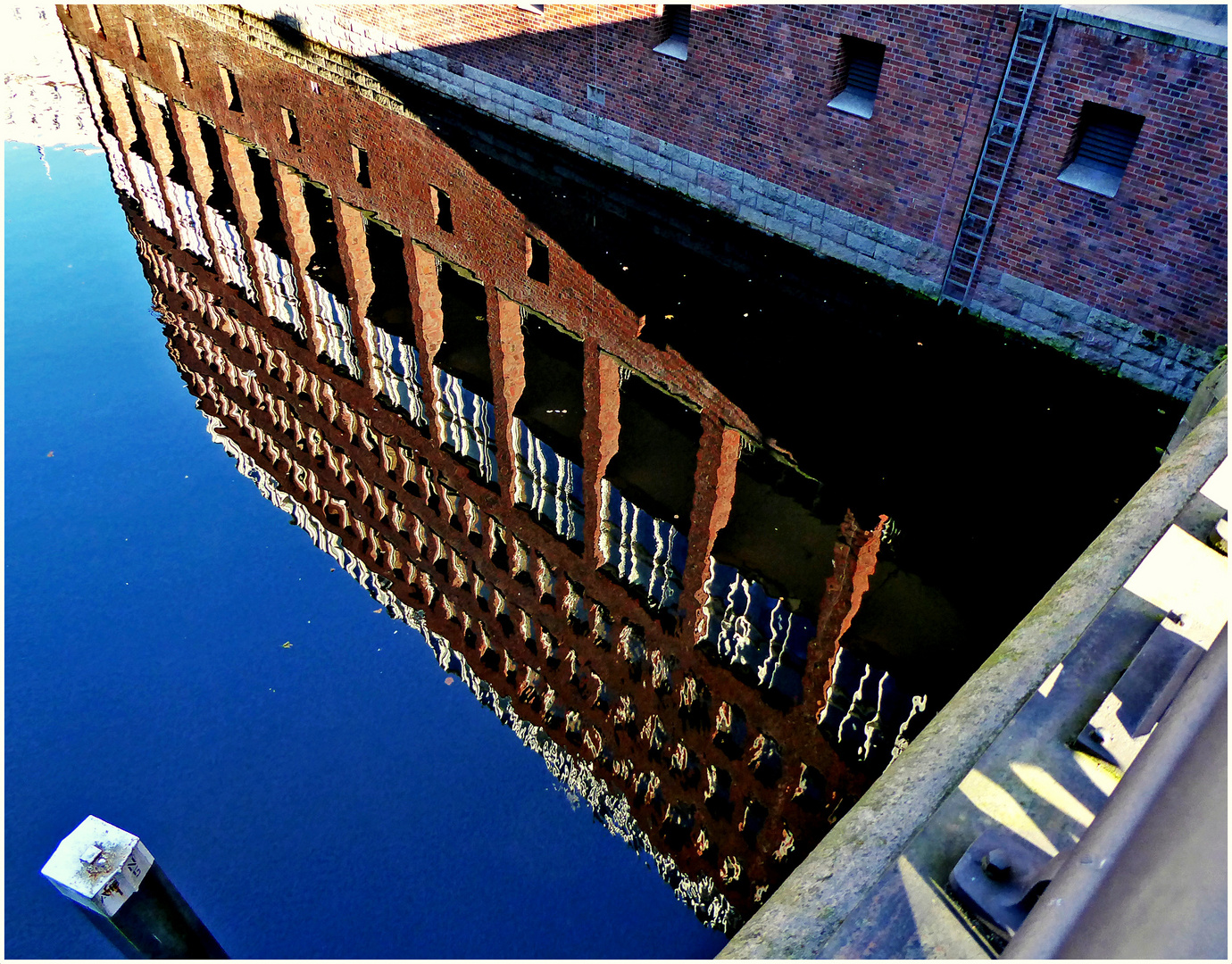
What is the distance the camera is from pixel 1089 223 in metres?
10.0

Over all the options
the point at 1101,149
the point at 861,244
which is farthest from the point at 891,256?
the point at 1101,149

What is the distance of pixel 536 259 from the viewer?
11688 millimetres

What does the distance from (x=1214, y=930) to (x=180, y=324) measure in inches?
460

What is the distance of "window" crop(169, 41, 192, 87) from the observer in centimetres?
1717

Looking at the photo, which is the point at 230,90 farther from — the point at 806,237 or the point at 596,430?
the point at 596,430

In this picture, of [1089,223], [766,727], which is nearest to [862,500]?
[766,727]

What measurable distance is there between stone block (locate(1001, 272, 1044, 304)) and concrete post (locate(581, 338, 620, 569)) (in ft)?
15.9

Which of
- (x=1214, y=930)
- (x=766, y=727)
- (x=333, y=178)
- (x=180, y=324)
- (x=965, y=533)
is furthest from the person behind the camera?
(x=333, y=178)

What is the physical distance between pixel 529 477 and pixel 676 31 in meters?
7.82

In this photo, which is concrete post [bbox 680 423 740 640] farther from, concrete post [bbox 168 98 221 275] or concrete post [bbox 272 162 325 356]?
concrete post [bbox 168 98 221 275]

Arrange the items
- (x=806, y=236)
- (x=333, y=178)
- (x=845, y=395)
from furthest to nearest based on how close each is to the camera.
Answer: (x=333, y=178) < (x=806, y=236) < (x=845, y=395)

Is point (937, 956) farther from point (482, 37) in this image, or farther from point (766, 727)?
point (482, 37)

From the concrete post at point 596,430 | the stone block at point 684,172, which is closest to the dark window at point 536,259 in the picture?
the concrete post at point 596,430

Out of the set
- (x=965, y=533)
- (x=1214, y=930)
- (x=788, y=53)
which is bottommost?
(x=965, y=533)
